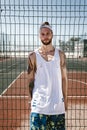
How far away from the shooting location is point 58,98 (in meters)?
3.62

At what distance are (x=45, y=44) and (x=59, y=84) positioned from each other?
498 mm

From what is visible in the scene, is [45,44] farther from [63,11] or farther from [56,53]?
[63,11]

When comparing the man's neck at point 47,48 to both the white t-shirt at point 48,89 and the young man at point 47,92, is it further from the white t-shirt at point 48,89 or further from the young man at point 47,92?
the white t-shirt at point 48,89

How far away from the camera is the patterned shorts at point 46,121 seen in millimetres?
3580

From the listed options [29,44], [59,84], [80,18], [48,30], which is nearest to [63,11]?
[80,18]

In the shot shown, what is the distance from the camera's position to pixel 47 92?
3.60 metres

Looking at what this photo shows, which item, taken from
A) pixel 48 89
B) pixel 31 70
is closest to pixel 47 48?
pixel 31 70

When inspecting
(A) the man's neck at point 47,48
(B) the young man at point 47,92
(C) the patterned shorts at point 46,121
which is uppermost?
(A) the man's neck at point 47,48

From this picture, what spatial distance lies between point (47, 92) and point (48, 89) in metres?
0.04

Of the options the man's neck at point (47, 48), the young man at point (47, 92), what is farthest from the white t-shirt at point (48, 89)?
the man's neck at point (47, 48)

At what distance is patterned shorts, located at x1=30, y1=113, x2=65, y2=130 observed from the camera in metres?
3.58

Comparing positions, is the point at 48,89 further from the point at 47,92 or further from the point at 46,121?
the point at 46,121

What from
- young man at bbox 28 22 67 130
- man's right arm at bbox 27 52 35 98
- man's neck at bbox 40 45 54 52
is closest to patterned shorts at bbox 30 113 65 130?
young man at bbox 28 22 67 130

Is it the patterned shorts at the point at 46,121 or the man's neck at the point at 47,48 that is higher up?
the man's neck at the point at 47,48
